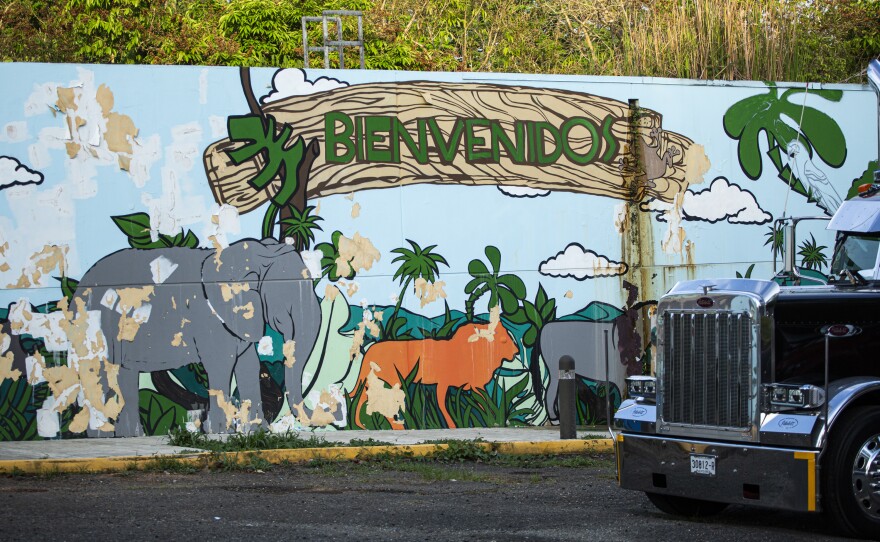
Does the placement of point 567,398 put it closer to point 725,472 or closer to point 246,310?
point 246,310

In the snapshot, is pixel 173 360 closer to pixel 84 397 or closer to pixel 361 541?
pixel 84 397

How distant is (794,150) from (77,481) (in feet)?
37.1

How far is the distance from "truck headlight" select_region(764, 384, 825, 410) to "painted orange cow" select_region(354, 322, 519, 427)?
7019 millimetres

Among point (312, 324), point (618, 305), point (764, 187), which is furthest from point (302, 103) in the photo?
point (764, 187)

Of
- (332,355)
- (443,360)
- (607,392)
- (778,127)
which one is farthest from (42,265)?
(778,127)

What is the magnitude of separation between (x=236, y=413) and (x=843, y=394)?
26.4ft

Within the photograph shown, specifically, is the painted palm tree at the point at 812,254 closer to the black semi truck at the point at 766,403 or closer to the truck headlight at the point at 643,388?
the black semi truck at the point at 766,403

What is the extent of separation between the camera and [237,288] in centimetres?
1385

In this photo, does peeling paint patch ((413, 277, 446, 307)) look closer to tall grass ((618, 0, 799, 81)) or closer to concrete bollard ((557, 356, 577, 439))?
concrete bollard ((557, 356, 577, 439))

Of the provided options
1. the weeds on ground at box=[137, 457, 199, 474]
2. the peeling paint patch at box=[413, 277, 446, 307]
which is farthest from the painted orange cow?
the weeds on ground at box=[137, 457, 199, 474]

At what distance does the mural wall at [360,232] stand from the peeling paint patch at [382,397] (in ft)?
0.10

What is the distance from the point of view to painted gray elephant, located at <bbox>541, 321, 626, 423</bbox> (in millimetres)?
15180

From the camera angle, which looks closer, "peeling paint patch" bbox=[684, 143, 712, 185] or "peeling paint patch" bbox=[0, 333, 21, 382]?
"peeling paint patch" bbox=[0, 333, 21, 382]

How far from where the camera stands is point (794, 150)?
→ 54.2ft
